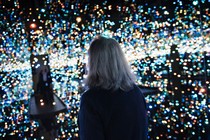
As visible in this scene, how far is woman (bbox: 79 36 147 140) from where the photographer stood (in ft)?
3.15

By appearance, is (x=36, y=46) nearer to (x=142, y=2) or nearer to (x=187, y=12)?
(x=142, y=2)

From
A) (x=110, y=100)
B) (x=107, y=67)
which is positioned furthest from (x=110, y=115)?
(x=107, y=67)

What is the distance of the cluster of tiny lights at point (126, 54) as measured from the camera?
10.7 feet

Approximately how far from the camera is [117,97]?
984mm

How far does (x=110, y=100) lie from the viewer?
3.18 feet

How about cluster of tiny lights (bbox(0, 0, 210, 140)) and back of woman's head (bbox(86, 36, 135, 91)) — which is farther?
cluster of tiny lights (bbox(0, 0, 210, 140))

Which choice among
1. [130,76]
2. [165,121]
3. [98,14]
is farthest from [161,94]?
[130,76]

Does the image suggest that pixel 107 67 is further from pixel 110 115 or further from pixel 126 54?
pixel 126 54

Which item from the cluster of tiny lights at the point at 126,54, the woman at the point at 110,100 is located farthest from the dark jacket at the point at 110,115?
the cluster of tiny lights at the point at 126,54

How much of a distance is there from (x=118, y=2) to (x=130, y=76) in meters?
4.18

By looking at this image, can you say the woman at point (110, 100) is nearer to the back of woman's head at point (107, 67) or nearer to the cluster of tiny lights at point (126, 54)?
the back of woman's head at point (107, 67)

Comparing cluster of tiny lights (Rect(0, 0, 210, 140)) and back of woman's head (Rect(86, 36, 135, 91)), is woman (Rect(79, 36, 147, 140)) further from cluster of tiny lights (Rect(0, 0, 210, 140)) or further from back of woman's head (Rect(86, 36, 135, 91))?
cluster of tiny lights (Rect(0, 0, 210, 140))

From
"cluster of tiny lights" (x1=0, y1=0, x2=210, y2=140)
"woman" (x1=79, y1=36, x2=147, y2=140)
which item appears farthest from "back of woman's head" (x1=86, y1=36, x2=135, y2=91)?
"cluster of tiny lights" (x1=0, y1=0, x2=210, y2=140)

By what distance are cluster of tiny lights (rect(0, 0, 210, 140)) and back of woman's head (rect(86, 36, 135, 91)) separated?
1922 millimetres
